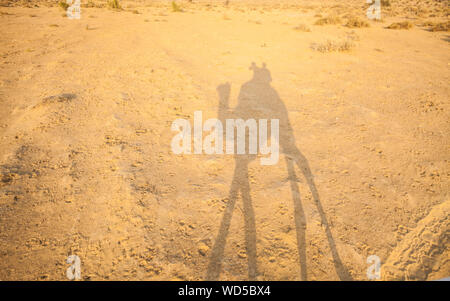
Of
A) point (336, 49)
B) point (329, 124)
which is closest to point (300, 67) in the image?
point (336, 49)

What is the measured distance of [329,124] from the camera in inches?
157

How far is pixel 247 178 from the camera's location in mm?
2910

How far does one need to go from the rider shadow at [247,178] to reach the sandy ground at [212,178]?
17 mm

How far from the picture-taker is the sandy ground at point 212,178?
6.67 feet

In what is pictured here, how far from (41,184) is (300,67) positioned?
20.9 ft
